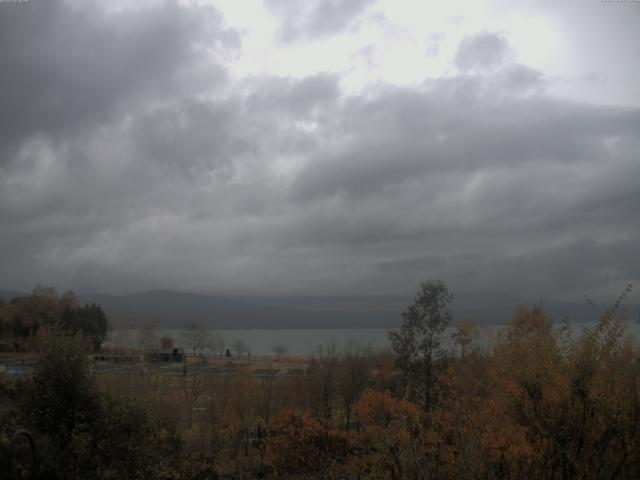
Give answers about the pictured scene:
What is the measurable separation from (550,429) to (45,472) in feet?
34.0

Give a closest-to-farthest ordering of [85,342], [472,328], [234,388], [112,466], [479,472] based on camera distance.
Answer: [479,472], [112,466], [85,342], [234,388], [472,328]

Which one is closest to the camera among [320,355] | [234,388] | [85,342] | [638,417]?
[638,417]

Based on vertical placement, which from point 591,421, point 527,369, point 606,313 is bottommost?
point 591,421

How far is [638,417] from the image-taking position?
37.2ft

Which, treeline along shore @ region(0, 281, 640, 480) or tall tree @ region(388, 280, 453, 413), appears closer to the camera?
treeline along shore @ region(0, 281, 640, 480)

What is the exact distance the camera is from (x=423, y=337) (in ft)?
103

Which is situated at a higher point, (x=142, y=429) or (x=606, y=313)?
(x=606, y=313)

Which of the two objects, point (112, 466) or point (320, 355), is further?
point (320, 355)

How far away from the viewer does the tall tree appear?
102 feet

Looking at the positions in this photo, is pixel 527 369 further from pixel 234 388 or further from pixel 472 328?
pixel 472 328

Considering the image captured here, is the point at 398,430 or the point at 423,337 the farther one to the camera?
the point at 423,337

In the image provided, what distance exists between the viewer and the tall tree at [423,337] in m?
31.0

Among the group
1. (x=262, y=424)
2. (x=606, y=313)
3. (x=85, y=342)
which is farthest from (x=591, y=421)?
(x=262, y=424)

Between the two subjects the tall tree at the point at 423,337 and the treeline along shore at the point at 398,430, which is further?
the tall tree at the point at 423,337
